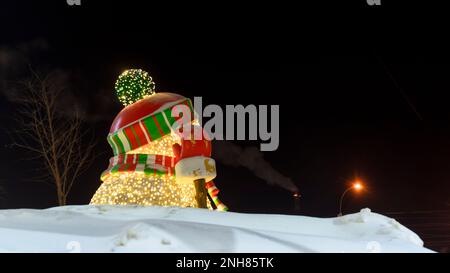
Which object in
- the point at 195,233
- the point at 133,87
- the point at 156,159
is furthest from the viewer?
the point at 133,87

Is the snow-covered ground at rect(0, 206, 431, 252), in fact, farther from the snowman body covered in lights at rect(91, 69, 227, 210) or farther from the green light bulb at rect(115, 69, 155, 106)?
the green light bulb at rect(115, 69, 155, 106)

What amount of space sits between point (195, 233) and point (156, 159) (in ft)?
15.8

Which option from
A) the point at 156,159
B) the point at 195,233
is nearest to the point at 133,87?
the point at 156,159

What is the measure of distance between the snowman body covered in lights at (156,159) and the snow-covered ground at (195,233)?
11.0 feet

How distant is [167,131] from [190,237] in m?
5.02

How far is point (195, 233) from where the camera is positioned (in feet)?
11.0

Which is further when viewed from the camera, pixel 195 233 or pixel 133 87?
pixel 133 87

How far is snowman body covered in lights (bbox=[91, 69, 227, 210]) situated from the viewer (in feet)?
25.4

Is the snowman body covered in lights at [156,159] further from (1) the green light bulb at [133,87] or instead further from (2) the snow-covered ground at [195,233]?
(2) the snow-covered ground at [195,233]

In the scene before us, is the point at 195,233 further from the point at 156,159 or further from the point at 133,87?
the point at 133,87

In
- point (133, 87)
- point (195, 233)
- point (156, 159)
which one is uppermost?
point (133, 87)

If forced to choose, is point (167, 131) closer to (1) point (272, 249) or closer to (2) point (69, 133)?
(1) point (272, 249)

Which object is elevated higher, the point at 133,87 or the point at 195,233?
the point at 133,87

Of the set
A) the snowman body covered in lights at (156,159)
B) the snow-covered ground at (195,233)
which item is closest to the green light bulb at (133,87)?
the snowman body covered in lights at (156,159)
